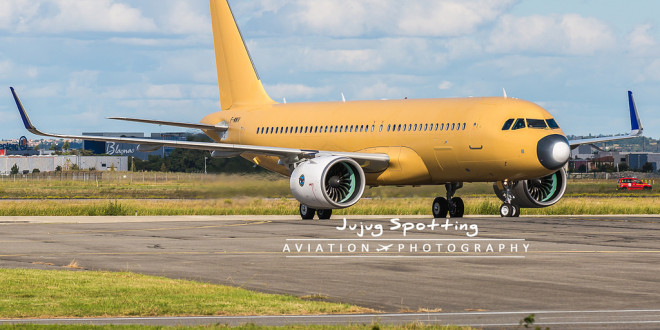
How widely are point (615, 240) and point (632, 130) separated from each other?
1878 centimetres

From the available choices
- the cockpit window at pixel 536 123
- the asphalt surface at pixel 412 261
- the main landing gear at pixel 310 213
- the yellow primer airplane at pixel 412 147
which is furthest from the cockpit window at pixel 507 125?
the main landing gear at pixel 310 213

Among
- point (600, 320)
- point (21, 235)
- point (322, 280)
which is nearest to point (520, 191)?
point (21, 235)

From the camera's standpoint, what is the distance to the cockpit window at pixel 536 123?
38.3m

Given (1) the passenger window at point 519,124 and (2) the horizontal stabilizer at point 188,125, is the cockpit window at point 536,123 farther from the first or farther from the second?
(2) the horizontal stabilizer at point 188,125

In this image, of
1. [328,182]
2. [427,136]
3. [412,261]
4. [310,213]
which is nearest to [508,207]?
[427,136]

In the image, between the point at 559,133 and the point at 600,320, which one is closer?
the point at 600,320

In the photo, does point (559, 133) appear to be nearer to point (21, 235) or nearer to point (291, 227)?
point (291, 227)

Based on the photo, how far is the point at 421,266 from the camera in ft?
68.6

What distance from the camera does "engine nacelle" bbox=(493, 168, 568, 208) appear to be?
41.2 metres

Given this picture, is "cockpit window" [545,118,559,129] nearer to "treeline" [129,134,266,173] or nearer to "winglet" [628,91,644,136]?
"winglet" [628,91,644,136]

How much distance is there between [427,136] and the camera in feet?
→ 132

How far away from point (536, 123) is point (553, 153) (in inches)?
67.0

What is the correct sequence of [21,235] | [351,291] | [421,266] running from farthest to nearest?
[21,235], [421,266], [351,291]

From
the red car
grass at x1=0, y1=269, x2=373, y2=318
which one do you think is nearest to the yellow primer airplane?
grass at x1=0, y1=269, x2=373, y2=318
